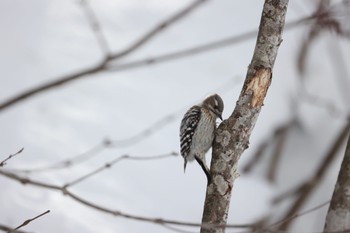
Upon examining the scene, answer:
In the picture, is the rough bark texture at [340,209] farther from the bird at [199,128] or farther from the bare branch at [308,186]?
the bare branch at [308,186]

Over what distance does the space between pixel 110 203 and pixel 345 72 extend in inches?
129

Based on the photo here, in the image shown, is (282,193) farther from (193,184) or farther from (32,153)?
(32,153)

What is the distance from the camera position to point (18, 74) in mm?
7422

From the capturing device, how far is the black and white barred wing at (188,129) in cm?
443

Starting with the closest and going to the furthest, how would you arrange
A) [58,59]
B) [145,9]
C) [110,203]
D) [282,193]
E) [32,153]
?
1. [110,203]
2. [32,153]
3. [282,193]
4. [58,59]
5. [145,9]

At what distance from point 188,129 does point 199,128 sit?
17 centimetres

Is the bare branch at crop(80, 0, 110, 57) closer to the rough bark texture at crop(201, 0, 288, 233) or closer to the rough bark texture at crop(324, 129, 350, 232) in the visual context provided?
the rough bark texture at crop(324, 129, 350, 232)

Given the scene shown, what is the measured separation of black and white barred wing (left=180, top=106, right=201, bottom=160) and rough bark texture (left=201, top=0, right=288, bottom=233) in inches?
34.4

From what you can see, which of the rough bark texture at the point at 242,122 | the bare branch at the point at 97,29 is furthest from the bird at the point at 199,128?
the bare branch at the point at 97,29

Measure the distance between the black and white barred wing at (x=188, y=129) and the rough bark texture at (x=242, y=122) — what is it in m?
0.87

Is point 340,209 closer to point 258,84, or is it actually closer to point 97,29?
point 258,84

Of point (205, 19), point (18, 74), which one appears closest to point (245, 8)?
point (205, 19)

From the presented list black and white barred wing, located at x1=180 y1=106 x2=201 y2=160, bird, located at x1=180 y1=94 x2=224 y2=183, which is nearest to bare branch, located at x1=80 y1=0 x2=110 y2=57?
bird, located at x1=180 y1=94 x2=224 y2=183

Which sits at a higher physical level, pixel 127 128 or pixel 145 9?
pixel 145 9
